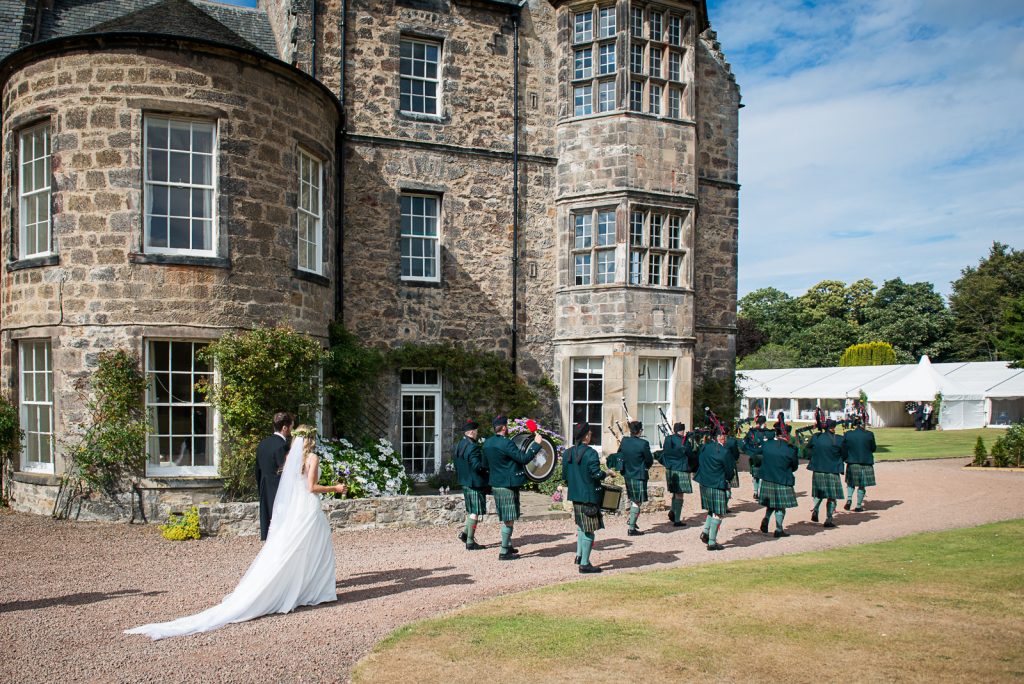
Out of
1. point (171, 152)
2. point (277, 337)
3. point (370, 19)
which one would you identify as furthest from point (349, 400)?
point (370, 19)

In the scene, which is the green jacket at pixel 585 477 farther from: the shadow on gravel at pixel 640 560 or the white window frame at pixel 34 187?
the white window frame at pixel 34 187

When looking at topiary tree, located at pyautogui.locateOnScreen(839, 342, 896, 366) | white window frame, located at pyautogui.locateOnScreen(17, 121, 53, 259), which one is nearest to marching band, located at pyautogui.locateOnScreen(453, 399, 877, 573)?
white window frame, located at pyautogui.locateOnScreen(17, 121, 53, 259)

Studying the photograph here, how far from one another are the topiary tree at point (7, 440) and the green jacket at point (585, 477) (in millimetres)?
9890

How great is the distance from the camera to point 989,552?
1137 cm

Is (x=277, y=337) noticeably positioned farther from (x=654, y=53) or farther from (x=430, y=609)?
(x=654, y=53)

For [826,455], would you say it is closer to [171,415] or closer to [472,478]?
[472,478]

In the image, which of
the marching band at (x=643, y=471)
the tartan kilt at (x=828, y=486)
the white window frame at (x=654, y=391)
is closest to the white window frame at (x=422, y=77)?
the white window frame at (x=654, y=391)

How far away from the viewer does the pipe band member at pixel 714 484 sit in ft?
38.8

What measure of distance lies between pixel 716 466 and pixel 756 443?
3182mm

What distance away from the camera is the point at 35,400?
46.1 ft

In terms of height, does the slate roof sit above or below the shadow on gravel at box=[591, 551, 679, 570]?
above

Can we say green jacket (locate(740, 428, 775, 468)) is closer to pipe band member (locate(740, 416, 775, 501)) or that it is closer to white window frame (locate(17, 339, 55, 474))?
pipe band member (locate(740, 416, 775, 501))

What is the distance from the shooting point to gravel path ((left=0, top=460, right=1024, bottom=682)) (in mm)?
6738

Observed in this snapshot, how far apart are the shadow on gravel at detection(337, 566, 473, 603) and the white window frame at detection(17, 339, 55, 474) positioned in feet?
23.2
